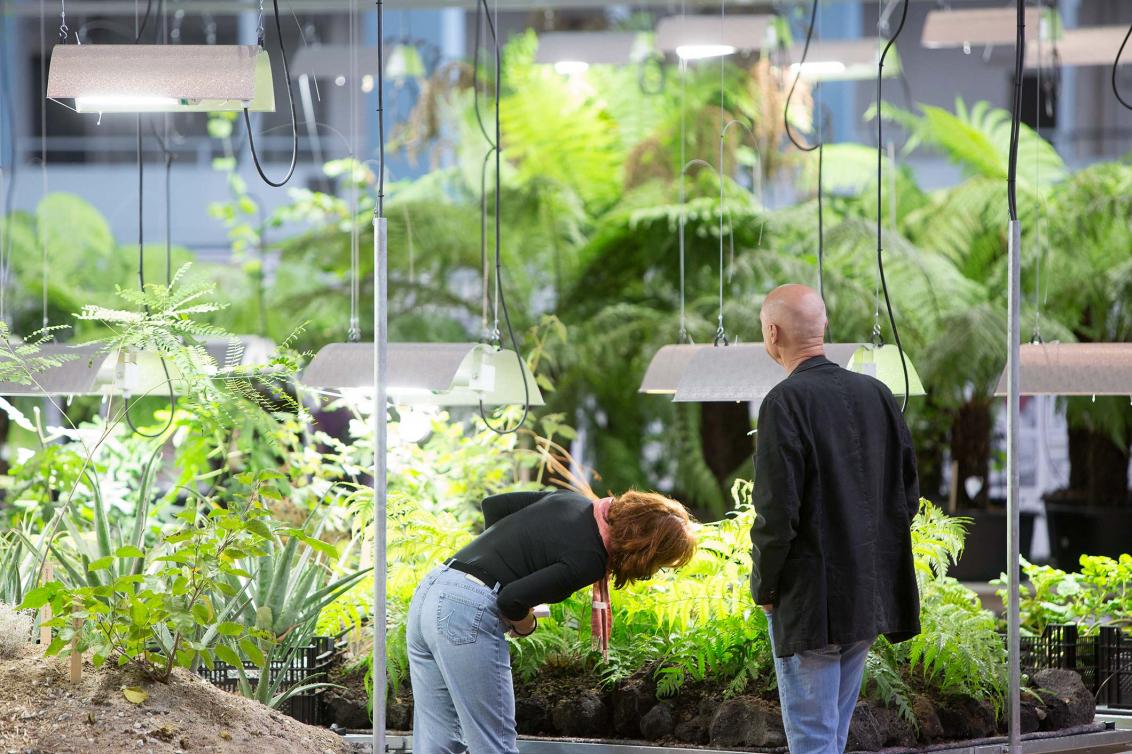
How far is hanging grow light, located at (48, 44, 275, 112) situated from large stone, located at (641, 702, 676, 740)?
186 cm

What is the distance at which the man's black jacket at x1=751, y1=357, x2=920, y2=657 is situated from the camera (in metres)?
2.82

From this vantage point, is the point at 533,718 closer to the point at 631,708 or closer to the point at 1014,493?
the point at 631,708

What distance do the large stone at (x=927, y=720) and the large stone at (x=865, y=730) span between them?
135 millimetres

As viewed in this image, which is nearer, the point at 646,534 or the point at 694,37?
the point at 646,534

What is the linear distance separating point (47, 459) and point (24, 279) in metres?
3.74

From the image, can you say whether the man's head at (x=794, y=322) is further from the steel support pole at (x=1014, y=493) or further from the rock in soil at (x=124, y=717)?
the rock in soil at (x=124, y=717)

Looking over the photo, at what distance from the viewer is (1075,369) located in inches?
148

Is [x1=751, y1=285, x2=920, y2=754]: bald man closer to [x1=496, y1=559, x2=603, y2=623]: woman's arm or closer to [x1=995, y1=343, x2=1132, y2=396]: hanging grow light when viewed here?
[x1=496, y1=559, x2=603, y2=623]: woman's arm


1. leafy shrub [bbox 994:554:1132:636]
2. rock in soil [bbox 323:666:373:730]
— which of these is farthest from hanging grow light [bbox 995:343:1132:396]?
rock in soil [bbox 323:666:373:730]

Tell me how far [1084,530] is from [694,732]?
437 cm

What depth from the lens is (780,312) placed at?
2961 millimetres

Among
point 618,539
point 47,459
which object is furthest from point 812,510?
point 47,459

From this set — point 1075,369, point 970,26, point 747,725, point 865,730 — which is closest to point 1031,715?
point 865,730

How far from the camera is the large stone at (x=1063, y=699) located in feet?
12.7
